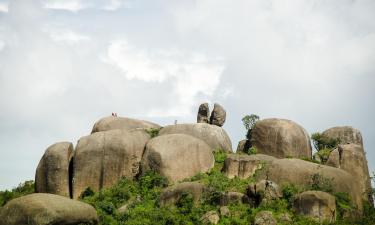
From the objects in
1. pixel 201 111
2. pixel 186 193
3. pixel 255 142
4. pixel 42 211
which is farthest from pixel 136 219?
pixel 201 111

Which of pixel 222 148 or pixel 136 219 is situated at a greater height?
pixel 222 148

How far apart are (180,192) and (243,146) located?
464 inches

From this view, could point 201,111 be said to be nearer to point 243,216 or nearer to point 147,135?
point 147,135

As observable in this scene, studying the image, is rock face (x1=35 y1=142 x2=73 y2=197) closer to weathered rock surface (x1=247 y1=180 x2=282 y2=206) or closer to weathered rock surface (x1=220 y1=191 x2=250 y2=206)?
weathered rock surface (x1=220 y1=191 x2=250 y2=206)

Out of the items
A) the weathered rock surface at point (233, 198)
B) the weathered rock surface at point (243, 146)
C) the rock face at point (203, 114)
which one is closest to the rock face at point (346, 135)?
the weathered rock surface at point (243, 146)

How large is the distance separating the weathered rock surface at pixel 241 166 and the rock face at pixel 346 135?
376 inches

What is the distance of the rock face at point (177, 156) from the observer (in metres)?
41.8

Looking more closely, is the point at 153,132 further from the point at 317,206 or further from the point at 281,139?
the point at 317,206

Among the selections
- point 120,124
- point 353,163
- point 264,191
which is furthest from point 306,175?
point 120,124

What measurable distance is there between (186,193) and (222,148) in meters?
10.5

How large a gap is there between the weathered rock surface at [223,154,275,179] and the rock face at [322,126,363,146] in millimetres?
9543

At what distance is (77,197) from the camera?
140ft

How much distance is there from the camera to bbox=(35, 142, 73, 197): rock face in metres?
43.6

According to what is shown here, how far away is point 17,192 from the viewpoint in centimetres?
4628
